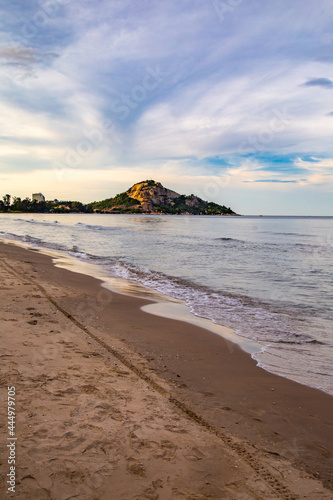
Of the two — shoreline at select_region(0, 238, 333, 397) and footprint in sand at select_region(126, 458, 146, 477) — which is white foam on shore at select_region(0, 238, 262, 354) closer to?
shoreline at select_region(0, 238, 333, 397)

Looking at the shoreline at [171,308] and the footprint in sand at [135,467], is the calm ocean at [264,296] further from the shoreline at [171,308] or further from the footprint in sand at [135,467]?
the footprint in sand at [135,467]

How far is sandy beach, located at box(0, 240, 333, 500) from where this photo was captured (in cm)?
291

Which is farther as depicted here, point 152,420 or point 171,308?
point 171,308

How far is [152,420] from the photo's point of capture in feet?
12.6

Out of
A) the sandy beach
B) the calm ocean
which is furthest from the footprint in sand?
the calm ocean

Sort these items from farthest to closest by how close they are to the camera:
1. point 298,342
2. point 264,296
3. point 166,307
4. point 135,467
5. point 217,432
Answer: point 264,296, point 166,307, point 298,342, point 217,432, point 135,467

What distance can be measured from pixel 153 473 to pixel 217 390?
2100mm

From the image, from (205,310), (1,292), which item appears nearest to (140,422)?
(205,310)

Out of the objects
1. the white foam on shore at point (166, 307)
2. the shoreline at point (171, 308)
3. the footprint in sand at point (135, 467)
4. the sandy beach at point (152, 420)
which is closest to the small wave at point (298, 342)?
the shoreline at point (171, 308)

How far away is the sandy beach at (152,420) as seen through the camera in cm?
291

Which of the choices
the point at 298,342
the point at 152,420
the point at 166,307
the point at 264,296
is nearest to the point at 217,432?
the point at 152,420

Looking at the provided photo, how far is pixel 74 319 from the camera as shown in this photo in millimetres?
7855

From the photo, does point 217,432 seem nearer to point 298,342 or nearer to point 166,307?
point 298,342

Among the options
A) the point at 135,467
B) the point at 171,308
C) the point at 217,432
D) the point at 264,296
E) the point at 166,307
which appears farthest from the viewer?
the point at 264,296
